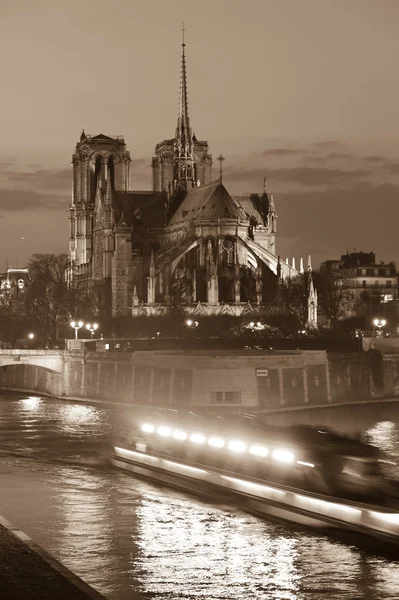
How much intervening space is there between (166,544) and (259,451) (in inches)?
211

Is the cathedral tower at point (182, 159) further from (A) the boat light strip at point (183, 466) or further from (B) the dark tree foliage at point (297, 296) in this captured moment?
(A) the boat light strip at point (183, 466)

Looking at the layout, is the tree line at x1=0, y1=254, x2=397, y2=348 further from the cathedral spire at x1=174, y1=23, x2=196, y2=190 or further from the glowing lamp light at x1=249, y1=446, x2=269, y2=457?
the glowing lamp light at x1=249, y1=446, x2=269, y2=457

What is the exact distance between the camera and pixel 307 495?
31.0m

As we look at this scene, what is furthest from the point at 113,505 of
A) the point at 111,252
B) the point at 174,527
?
the point at 111,252

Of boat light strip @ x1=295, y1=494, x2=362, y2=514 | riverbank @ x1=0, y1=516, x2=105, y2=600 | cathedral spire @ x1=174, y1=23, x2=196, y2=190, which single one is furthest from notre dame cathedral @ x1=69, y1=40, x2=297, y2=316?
riverbank @ x1=0, y1=516, x2=105, y2=600

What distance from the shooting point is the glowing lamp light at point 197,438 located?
36.6 metres

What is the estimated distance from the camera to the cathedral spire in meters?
126

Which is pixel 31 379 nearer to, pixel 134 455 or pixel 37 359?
pixel 37 359

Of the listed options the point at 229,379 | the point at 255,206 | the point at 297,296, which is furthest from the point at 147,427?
the point at 255,206

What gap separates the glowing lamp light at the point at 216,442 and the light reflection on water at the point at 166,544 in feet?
5.51

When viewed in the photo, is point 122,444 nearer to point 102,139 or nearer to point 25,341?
point 25,341

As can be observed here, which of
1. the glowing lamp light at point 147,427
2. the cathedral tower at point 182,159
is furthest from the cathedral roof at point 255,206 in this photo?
the glowing lamp light at point 147,427

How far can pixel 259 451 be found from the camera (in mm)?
33688

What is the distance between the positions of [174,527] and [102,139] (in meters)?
113
